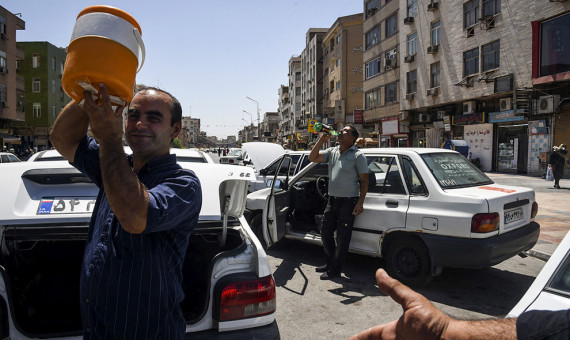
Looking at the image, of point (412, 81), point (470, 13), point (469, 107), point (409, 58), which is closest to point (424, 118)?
point (412, 81)

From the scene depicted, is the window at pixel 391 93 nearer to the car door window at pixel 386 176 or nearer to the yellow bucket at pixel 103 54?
the car door window at pixel 386 176

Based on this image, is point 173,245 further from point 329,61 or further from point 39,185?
point 329,61

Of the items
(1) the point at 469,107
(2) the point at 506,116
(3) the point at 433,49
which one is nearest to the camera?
(2) the point at 506,116

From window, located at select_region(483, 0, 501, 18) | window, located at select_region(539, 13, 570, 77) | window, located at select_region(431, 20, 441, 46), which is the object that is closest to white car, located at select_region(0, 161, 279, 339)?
window, located at select_region(539, 13, 570, 77)

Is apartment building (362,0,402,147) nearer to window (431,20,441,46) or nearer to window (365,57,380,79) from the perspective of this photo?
window (365,57,380,79)

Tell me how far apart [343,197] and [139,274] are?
371cm

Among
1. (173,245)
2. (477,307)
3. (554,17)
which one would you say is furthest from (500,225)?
(554,17)

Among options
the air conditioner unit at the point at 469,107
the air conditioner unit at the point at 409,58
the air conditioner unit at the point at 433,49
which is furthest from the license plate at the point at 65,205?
the air conditioner unit at the point at 409,58

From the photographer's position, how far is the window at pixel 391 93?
32.3 m

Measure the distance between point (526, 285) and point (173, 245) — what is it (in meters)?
4.89

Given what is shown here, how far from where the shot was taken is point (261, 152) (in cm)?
941

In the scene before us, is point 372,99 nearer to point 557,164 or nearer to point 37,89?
point 557,164

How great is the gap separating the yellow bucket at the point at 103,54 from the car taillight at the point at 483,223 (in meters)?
3.87

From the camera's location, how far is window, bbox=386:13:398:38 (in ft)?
105
